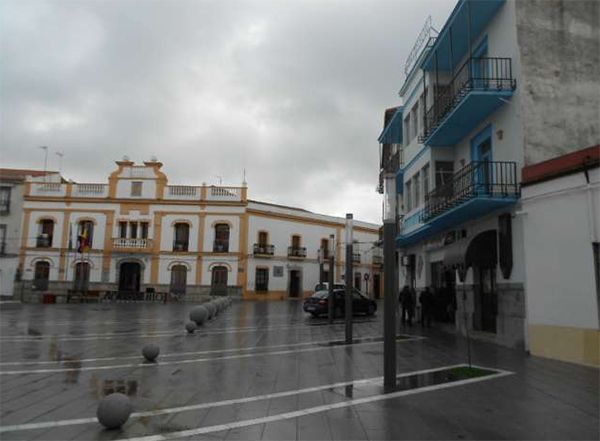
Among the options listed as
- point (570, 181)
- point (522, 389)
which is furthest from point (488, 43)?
point (522, 389)

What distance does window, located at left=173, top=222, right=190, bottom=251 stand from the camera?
43.8m

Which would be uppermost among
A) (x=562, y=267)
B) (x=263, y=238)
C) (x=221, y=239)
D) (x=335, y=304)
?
(x=263, y=238)

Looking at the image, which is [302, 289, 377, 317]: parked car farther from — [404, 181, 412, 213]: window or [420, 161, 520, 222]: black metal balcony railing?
[420, 161, 520, 222]: black metal balcony railing

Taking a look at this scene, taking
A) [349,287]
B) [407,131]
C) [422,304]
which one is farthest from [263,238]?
[349,287]

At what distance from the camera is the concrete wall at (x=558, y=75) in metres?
12.5

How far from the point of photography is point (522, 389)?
791cm

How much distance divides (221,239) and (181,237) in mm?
3570

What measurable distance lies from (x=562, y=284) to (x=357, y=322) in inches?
458

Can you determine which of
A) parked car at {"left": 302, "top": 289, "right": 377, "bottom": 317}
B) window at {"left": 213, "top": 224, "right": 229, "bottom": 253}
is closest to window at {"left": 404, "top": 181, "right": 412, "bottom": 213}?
parked car at {"left": 302, "top": 289, "right": 377, "bottom": 317}

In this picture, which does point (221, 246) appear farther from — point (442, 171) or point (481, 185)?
point (481, 185)

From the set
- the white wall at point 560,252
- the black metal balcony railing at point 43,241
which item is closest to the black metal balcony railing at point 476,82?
the white wall at point 560,252

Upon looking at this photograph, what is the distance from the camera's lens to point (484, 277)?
14.7 m

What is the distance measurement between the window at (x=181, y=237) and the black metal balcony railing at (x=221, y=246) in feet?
8.07

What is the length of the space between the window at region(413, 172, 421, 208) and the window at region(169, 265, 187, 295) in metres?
27.0
